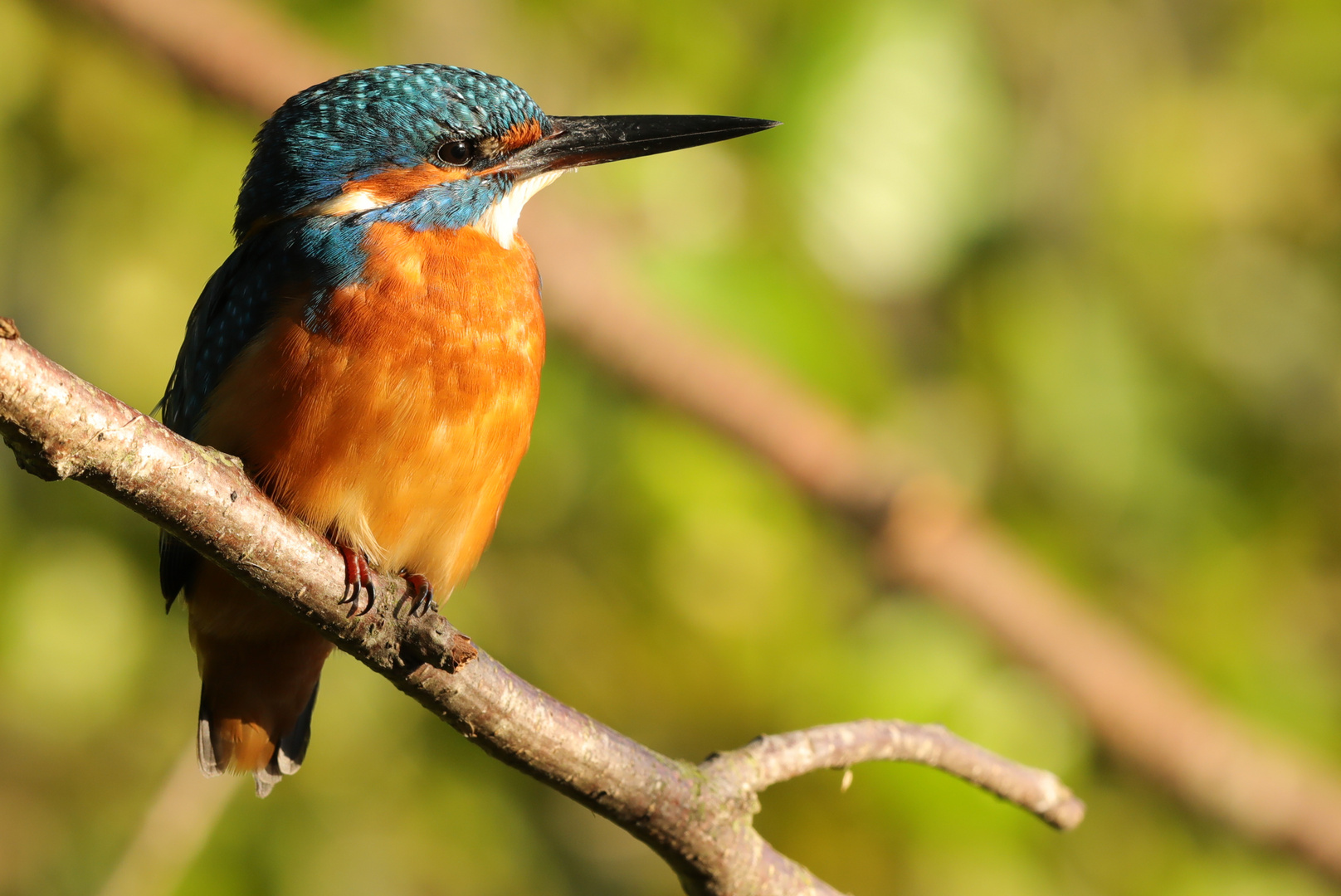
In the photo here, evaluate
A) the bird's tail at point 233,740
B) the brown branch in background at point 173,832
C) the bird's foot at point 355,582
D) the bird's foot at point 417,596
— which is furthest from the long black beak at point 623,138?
the brown branch in background at point 173,832

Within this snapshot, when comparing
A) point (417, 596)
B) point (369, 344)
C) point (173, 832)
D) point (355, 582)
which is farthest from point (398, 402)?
point (173, 832)

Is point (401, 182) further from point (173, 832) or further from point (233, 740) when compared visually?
point (173, 832)

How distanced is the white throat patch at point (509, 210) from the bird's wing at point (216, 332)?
1.63ft

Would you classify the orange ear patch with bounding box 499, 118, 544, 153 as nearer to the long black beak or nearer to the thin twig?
the long black beak

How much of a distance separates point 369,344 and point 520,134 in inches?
31.7

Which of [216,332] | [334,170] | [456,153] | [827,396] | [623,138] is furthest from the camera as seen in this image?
[827,396]

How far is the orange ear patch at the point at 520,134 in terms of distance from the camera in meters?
3.07

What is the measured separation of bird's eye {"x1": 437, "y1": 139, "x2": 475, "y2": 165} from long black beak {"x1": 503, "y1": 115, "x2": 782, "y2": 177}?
0.37 feet

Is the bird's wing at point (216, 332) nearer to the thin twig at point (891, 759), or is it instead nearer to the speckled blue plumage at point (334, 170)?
the speckled blue plumage at point (334, 170)

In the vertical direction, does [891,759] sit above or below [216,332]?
below

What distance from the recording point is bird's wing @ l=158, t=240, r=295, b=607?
8.62 feet

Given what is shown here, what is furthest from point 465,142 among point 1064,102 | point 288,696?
point 1064,102

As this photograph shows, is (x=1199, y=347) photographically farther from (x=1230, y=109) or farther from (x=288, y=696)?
(x=288, y=696)

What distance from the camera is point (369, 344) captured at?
99.0 inches
